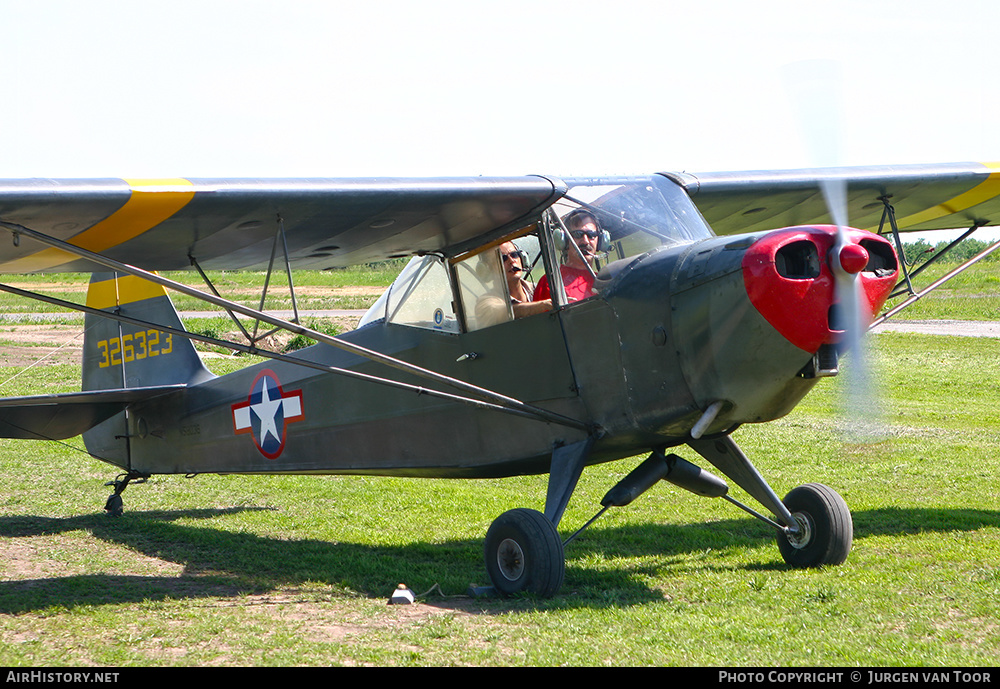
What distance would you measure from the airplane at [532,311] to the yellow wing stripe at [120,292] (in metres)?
1.35

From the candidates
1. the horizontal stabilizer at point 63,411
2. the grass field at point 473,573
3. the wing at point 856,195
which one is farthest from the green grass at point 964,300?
the horizontal stabilizer at point 63,411

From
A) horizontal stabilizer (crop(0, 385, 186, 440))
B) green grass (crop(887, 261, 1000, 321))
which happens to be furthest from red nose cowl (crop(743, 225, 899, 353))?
green grass (crop(887, 261, 1000, 321))

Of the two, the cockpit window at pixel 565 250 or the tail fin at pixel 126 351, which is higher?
the cockpit window at pixel 565 250

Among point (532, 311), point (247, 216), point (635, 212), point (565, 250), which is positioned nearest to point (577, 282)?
point (565, 250)

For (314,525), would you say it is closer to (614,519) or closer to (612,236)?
(614,519)

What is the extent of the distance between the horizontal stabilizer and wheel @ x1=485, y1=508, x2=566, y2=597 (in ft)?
13.4

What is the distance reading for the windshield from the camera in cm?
622

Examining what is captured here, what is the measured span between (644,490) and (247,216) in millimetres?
3283

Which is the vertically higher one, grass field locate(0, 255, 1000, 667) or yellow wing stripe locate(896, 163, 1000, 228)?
yellow wing stripe locate(896, 163, 1000, 228)

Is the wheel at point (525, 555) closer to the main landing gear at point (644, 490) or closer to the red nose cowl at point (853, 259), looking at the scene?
the main landing gear at point (644, 490)

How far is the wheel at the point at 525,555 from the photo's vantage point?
5.80 m

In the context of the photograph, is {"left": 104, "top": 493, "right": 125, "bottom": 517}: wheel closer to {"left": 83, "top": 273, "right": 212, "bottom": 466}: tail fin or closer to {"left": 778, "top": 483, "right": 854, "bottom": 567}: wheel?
{"left": 83, "top": 273, "right": 212, "bottom": 466}: tail fin

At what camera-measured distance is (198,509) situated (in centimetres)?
971
